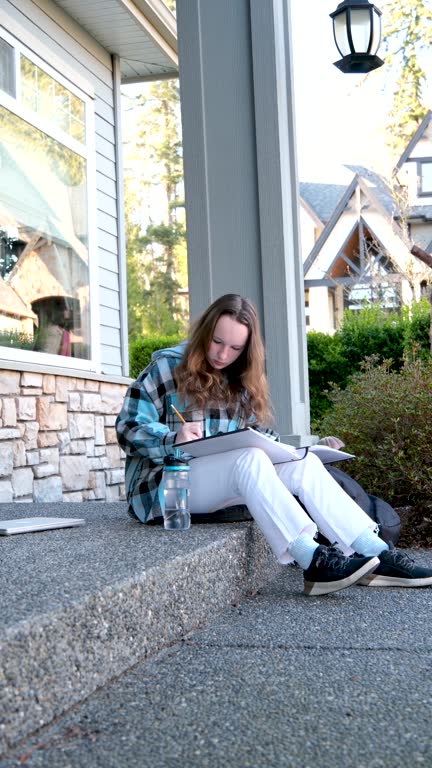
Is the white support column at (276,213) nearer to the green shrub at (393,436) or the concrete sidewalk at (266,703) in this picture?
the green shrub at (393,436)

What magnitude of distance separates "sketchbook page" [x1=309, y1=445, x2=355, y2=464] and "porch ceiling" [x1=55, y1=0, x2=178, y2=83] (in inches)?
197

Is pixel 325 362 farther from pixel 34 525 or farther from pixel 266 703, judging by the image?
pixel 266 703

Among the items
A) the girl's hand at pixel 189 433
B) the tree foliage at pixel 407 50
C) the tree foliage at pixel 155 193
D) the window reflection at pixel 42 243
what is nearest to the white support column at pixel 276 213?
the girl's hand at pixel 189 433

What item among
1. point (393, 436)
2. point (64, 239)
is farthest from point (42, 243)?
point (393, 436)

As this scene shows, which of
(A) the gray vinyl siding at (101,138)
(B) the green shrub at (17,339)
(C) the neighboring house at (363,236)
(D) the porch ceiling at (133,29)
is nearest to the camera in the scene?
(B) the green shrub at (17,339)

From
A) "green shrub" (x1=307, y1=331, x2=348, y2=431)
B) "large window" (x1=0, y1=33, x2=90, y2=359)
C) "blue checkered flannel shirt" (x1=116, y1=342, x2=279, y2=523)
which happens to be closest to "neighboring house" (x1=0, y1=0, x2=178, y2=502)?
"large window" (x1=0, y1=33, x2=90, y2=359)

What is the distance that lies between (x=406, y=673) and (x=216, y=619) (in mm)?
760

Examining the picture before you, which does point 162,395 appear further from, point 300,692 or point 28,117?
point 28,117

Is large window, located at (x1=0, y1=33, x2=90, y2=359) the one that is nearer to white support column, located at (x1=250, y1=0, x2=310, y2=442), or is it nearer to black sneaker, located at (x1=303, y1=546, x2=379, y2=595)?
white support column, located at (x1=250, y1=0, x2=310, y2=442)

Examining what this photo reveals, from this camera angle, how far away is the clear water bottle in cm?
331

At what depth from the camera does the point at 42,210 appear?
6.85 meters

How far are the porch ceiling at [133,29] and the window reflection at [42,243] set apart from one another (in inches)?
44.8

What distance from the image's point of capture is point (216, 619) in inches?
114

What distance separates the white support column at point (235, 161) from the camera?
14.0ft
